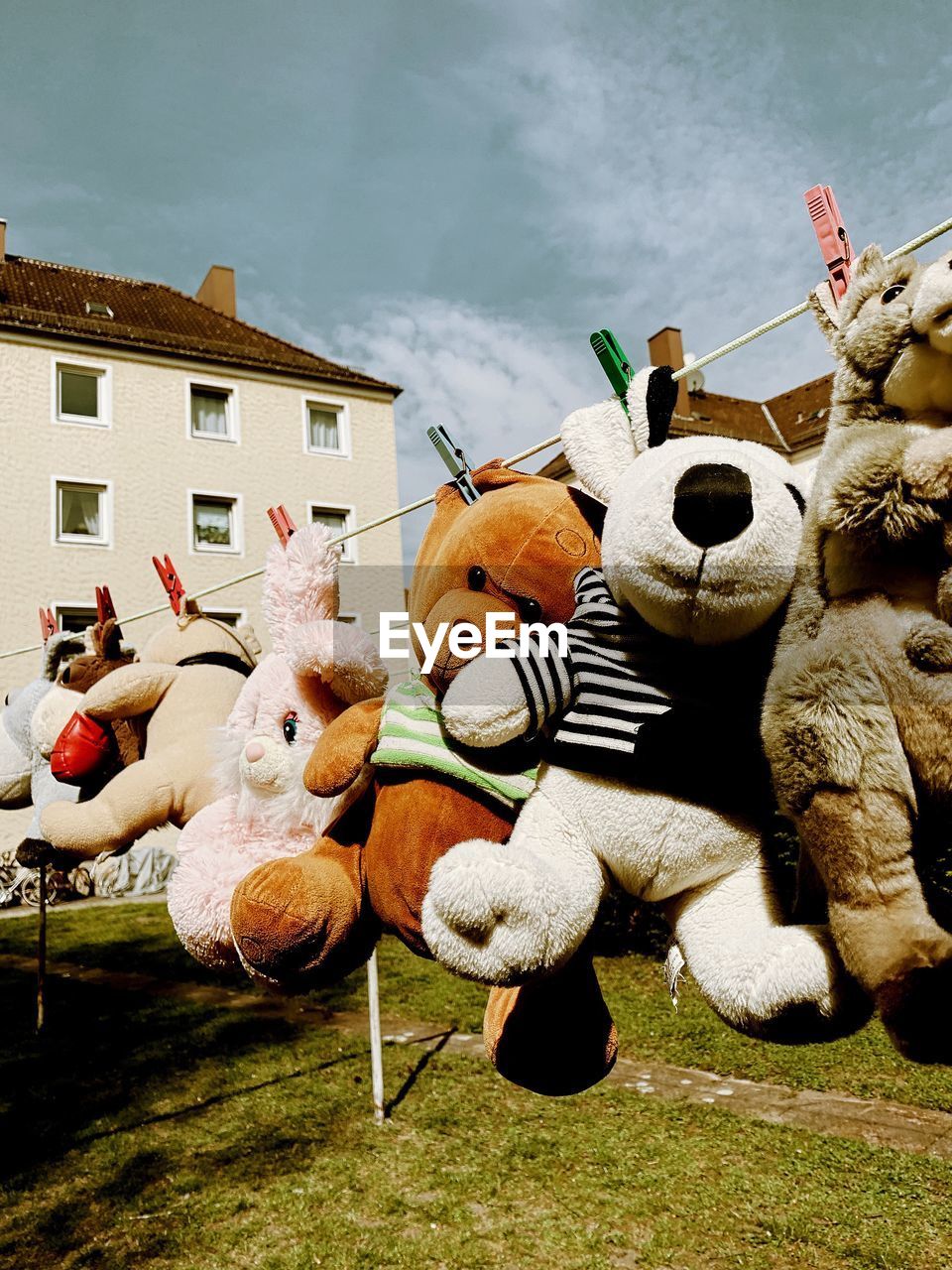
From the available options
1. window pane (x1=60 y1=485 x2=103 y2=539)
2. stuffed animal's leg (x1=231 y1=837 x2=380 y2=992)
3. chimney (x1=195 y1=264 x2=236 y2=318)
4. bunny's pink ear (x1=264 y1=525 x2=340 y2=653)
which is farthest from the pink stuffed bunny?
chimney (x1=195 y1=264 x2=236 y2=318)

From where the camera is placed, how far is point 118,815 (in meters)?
1.83

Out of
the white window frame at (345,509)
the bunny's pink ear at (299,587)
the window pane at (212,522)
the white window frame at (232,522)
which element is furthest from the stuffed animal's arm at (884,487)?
the window pane at (212,522)

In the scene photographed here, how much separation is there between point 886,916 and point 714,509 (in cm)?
32

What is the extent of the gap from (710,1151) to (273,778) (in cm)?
376

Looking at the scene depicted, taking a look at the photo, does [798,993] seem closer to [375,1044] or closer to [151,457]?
[375,1044]

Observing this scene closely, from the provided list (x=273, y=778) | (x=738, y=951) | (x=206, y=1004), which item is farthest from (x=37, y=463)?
(x=738, y=951)

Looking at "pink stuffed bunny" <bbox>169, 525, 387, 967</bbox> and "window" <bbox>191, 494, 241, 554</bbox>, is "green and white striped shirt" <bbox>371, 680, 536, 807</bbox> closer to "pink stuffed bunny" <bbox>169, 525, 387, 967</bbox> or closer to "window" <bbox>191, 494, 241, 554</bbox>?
"pink stuffed bunny" <bbox>169, 525, 387, 967</bbox>

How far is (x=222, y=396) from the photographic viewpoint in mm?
14383

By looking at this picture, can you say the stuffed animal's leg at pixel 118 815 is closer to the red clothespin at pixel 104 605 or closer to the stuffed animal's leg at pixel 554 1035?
the red clothespin at pixel 104 605

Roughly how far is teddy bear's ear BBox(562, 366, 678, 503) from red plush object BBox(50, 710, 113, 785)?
1.43 meters

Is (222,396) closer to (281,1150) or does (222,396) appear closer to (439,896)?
(281,1150)

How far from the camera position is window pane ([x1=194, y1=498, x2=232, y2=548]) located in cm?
1363

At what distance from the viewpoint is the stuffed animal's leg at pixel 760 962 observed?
70 cm

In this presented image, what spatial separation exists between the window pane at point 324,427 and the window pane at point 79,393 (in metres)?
3.27
